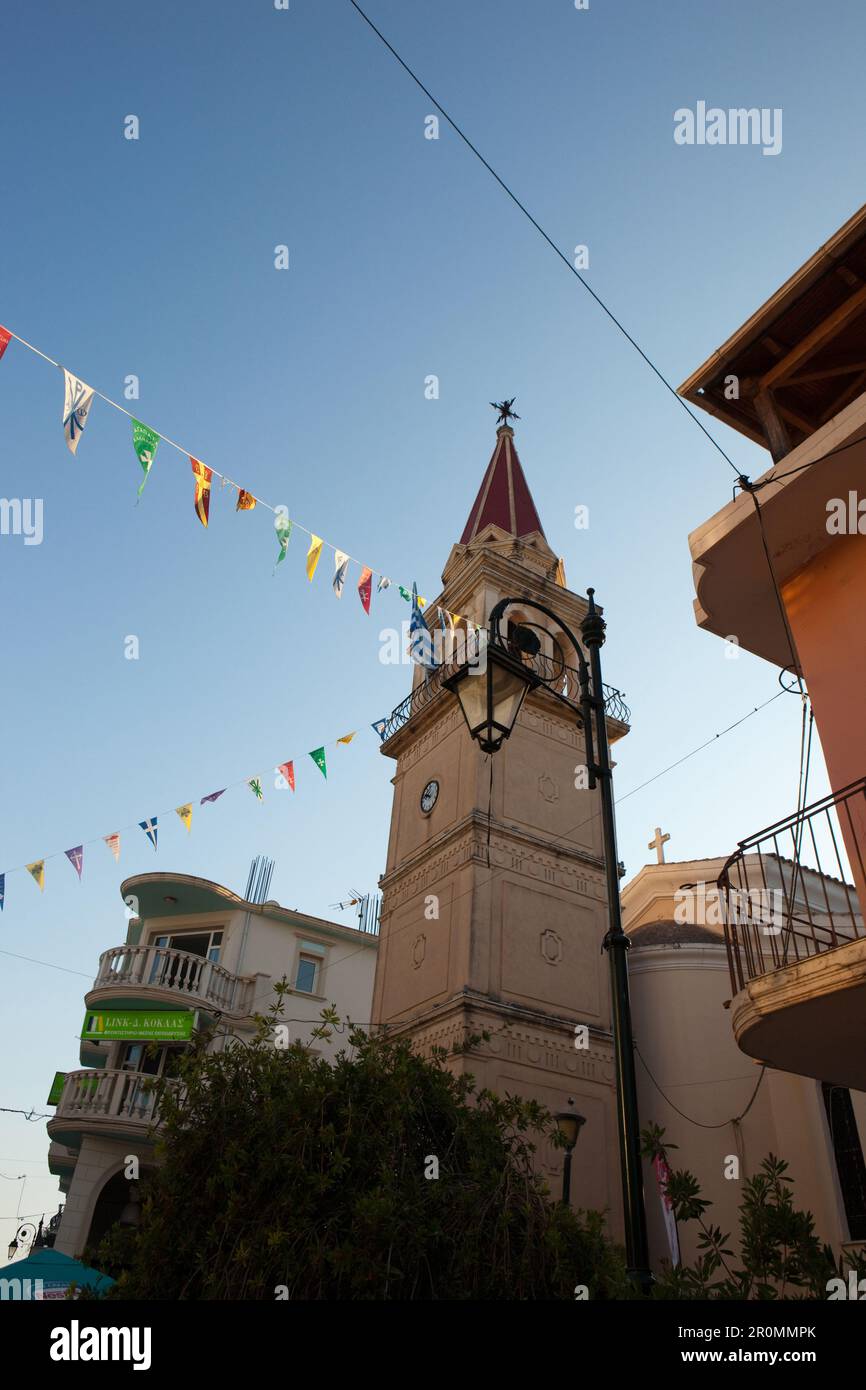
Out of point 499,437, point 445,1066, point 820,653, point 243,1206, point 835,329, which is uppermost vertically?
point 499,437

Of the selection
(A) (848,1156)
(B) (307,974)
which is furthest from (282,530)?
(B) (307,974)

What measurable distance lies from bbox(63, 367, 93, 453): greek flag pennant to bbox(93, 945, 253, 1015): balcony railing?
53.7 feet

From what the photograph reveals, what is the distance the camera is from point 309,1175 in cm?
702

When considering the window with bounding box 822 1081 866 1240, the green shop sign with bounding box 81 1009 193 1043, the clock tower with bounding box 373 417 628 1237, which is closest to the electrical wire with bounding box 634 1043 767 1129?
the clock tower with bounding box 373 417 628 1237

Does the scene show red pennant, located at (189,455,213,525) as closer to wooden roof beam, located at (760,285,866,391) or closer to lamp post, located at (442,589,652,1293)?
lamp post, located at (442,589,652,1293)

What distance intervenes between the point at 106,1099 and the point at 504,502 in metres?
19.2

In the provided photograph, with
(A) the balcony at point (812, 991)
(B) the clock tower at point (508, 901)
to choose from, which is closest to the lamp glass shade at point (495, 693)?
(A) the balcony at point (812, 991)

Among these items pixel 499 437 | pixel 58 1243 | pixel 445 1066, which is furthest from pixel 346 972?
pixel 499 437

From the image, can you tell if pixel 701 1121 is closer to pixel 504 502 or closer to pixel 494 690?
pixel 494 690

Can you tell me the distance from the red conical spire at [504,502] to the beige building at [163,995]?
43.6ft

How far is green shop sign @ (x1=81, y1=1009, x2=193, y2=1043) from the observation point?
21328mm

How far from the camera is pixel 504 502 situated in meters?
27.3

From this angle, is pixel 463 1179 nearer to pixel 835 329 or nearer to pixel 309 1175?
pixel 309 1175
